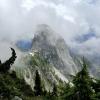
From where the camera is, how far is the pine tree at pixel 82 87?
78.1ft

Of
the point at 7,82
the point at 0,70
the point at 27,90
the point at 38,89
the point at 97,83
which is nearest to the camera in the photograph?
the point at 97,83

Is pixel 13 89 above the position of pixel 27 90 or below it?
below

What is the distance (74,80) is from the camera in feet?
79.0

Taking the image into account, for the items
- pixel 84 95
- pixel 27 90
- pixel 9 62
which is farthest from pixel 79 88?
pixel 27 90

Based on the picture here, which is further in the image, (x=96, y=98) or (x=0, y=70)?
(x=0, y=70)

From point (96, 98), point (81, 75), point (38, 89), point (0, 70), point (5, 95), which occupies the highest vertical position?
point (38, 89)

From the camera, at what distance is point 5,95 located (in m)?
42.8

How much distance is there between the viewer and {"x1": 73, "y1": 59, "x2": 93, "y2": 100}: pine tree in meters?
23.8

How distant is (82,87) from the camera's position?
23859 millimetres

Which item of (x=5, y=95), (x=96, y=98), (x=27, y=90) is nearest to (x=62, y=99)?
(x=96, y=98)

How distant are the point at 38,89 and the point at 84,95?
3403 inches

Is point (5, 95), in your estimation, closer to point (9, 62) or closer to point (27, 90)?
point (9, 62)

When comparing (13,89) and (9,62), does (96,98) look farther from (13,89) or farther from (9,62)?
(9,62)

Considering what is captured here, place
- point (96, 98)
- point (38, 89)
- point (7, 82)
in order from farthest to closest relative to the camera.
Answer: point (38, 89) < point (7, 82) < point (96, 98)
